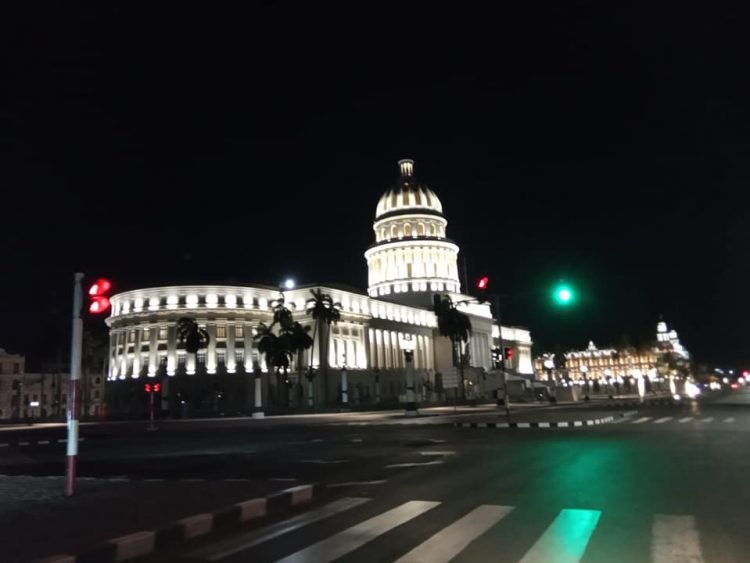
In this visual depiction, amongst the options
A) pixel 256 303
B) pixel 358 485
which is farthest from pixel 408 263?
pixel 358 485

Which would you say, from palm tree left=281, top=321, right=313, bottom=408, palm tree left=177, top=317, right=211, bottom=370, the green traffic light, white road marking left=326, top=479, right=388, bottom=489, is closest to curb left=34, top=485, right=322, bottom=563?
white road marking left=326, top=479, right=388, bottom=489

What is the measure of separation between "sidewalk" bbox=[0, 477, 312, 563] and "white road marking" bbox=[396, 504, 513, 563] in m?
3.52

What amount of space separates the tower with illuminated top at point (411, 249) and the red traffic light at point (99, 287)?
4534 inches

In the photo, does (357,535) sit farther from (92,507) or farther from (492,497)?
(92,507)

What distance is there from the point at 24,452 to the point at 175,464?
37.9 feet

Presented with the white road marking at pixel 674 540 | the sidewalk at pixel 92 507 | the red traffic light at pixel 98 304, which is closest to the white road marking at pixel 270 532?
the sidewalk at pixel 92 507

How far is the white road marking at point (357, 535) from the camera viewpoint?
7309 mm

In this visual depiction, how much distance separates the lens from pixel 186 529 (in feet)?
27.7

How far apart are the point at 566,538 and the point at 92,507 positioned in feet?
23.5

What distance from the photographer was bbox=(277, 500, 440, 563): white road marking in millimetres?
7309

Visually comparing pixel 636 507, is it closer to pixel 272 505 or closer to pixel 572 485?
pixel 572 485

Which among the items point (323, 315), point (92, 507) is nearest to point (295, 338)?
point (323, 315)

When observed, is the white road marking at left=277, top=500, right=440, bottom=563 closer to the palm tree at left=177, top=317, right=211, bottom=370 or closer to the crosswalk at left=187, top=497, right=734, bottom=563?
the crosswalk at left=187, top=497, right=734, bottom=563

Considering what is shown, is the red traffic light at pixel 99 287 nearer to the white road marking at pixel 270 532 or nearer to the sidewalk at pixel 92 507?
the sidewalk at pixel 92 507
